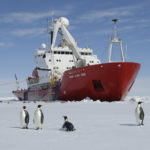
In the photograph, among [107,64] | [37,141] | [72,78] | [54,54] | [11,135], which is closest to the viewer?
[37,141]

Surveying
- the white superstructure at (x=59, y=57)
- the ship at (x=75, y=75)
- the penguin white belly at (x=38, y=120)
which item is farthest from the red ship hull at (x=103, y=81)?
the penguin white belly at (x=38, y=120)

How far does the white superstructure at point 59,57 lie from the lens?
3680cm

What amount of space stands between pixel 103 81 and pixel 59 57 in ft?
41.1

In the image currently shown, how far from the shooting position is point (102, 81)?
2784cm

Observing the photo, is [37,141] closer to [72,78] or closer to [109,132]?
[109,132]

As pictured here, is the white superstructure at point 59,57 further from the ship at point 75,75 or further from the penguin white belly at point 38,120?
the penguin white belly at point 38,120

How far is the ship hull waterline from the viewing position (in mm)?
27375

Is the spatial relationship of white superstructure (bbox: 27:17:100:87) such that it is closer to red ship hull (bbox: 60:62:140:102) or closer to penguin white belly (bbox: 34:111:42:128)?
red ship hull (bbox: 60:62:140:102)

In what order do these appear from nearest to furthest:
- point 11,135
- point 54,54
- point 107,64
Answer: point 11,135 → point 107,64 → point 54,54

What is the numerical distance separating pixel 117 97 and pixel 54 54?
13680 millimetres

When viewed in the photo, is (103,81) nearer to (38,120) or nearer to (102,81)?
(102,81)

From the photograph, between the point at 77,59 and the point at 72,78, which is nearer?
the point at 72,78

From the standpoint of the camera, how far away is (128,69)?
27859 mm

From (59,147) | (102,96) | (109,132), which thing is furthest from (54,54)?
(59,147)
